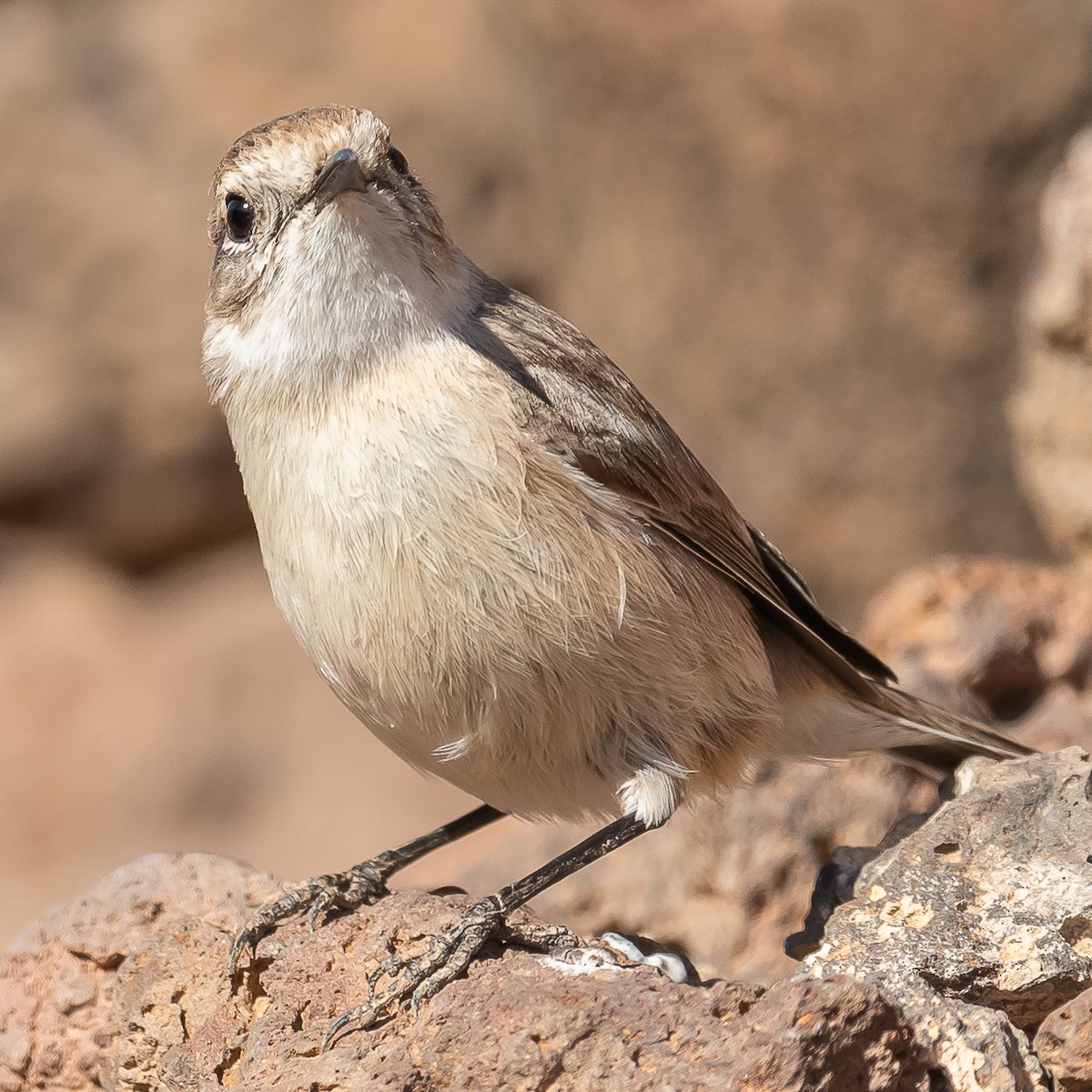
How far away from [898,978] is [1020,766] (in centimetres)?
98

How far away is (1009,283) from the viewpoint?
25.9 feet

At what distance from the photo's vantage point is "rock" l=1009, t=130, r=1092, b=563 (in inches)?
255

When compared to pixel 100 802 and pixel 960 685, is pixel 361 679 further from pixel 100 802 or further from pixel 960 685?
pixel 100 802

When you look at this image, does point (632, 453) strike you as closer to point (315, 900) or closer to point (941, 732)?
point (941, 732)

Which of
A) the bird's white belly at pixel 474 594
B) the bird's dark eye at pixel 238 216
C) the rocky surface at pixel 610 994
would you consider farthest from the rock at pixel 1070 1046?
the bird's dark eye at pixel 238 216

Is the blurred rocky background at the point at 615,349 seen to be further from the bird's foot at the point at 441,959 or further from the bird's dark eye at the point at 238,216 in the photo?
the bird's dark eye at the point at 238,216

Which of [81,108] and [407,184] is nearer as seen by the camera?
[407,184]

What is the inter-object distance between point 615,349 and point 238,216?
571cm

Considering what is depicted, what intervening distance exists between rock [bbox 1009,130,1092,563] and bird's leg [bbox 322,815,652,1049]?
3.96 m

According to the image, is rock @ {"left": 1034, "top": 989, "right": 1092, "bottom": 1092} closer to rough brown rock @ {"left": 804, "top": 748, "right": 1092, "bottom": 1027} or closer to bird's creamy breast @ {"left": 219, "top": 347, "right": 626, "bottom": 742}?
rough brown rock @ {"left": 804, "top": 748, "right": 1092, "bottom": 1027}

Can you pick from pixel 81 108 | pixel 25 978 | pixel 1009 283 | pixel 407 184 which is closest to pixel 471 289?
pixel 407 184

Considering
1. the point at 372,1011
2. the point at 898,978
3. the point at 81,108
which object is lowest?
the point at 898,978

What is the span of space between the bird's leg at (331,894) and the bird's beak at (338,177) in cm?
192

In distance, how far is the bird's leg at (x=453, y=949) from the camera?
3418mm
